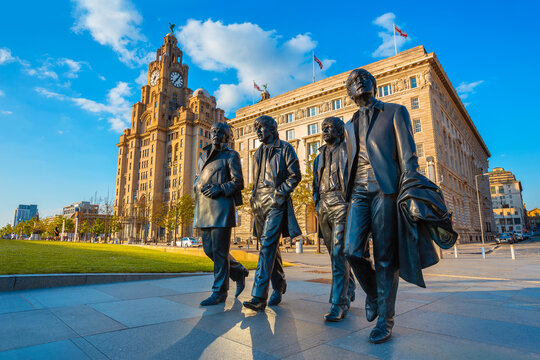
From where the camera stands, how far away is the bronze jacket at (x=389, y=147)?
9.87 feet

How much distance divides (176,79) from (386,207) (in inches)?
3865

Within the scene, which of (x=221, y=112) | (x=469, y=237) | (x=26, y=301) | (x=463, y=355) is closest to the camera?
(x=463, y=355)

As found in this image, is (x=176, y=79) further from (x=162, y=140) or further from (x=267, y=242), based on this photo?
(x=267, y=242)

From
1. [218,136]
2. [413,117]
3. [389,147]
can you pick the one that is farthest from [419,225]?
[413,117]

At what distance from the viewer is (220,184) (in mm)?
4832

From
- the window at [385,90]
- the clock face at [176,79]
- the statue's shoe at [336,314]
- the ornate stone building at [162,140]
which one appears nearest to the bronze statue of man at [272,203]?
the statue's shoe at [336,314]

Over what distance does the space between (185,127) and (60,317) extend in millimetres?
80261

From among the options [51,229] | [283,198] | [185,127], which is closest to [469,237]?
[283,198]

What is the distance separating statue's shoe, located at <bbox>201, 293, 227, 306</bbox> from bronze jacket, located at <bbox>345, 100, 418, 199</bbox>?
272 centimetres

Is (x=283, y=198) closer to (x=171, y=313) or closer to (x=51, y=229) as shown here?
(x=171, y=313)

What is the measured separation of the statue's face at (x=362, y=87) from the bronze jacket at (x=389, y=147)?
0.24m

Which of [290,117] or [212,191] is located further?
[290,117]

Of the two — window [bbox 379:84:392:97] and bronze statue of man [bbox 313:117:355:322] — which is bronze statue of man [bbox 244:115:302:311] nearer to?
bronze statue of man [bbox 313:117:355:322]

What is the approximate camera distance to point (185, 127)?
7988 centimetres
